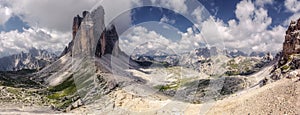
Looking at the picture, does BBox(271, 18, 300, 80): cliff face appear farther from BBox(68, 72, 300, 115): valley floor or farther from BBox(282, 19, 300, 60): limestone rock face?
BBox(68, 72, 300, 115): valley floor

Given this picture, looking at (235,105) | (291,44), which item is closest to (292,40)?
(291,44)

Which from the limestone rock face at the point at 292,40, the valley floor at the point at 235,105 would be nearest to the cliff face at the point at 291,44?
the limestone rock face at the point at 292,40

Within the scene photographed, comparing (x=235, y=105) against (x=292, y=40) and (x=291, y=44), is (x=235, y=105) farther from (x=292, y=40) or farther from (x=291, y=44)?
(x=292, y=40)

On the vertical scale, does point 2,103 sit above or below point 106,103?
above

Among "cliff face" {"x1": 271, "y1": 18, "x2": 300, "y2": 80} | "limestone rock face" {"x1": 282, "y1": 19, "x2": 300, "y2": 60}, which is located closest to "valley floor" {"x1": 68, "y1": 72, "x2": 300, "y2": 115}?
"cliff face" {"x1": 271, "y1": 18, "x2": 300, "y2": 80}

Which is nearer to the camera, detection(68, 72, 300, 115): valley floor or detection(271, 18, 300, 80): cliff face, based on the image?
detection(68, 72, 300, 115): valley floor

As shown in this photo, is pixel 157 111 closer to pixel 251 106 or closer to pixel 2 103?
pixel 251 106

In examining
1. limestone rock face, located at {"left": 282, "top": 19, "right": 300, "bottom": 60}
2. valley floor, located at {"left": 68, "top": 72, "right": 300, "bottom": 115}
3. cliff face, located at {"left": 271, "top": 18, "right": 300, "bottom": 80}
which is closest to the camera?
valley floor, located at {"left": 68, "top": 72, "right": 300, "bottom": 115}

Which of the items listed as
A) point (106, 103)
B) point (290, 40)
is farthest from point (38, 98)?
point (290, 40)
